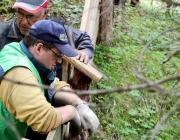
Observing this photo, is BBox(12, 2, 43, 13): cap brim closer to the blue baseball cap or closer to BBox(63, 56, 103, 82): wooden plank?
BBox(63, 56, 103, 82): wooden plank

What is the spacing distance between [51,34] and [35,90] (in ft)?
1.64

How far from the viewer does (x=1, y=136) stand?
1951 mm

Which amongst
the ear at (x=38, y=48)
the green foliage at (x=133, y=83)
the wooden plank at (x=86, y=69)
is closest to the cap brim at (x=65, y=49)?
the ear at (x=38, y=48)

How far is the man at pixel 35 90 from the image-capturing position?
5.82 feet

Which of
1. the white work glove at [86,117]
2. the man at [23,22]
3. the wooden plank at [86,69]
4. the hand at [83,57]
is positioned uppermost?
the man at [23,22]

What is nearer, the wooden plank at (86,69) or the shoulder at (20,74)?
the shoulder at (20,74)

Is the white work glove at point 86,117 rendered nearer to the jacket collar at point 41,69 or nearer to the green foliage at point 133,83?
the jacket collar at point 41,69

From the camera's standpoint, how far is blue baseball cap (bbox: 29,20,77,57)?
2110mm

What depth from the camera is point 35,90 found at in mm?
1776

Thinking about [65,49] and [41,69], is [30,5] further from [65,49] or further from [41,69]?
[41,69]

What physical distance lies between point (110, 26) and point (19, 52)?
152 inches

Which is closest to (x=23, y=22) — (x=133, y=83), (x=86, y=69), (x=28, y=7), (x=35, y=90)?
(x=28, y=7)

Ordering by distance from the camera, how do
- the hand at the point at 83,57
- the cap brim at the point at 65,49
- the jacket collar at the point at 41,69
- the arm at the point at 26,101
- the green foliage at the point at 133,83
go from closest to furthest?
the arm at the point at 26,101 → the jacket collar at the point at 41,69 → the cap brim at the point at 65,49 → the hand at the point at 83,57 → the green foliage at the point at 133,83

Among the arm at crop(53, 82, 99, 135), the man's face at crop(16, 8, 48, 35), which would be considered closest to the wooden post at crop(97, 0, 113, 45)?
the man's face at crop(16, 8, 48, 35)
